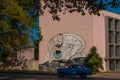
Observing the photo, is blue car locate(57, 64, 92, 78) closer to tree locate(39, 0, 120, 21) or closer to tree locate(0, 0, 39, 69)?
tree locate(0, 0, 39, 69)

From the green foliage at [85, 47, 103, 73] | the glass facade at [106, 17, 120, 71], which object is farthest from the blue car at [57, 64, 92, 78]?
the glass facade at [106, 17, 120, 71]

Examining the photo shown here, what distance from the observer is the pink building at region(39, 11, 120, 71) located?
67.2 meters

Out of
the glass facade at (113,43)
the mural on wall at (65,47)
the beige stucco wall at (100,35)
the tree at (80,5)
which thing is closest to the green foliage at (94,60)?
the mural on wall at (65,47)

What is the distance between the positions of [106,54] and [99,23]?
17.3 ft

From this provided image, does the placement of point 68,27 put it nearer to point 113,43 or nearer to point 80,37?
point 80,37

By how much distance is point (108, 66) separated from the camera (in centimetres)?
6931

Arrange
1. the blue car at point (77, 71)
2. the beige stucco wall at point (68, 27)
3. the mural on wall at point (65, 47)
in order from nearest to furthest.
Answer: the blue car at point (77, 71)
the beige stucco wall at point (68, 27)
the mural on wall at point (65, 47)

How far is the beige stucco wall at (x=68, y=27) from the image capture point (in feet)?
220

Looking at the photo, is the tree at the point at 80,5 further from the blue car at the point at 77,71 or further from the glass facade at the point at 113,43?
the glass facade at the point at 113,43

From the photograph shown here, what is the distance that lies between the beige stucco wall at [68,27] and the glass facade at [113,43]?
14.5ft

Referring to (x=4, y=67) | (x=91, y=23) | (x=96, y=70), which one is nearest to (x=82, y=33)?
(x=91, y=23)

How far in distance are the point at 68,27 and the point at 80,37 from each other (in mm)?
3080

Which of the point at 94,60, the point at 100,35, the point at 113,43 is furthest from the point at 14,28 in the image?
the point at 113,43

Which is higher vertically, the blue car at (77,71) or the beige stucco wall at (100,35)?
the beige stucco wall at (100,35)
